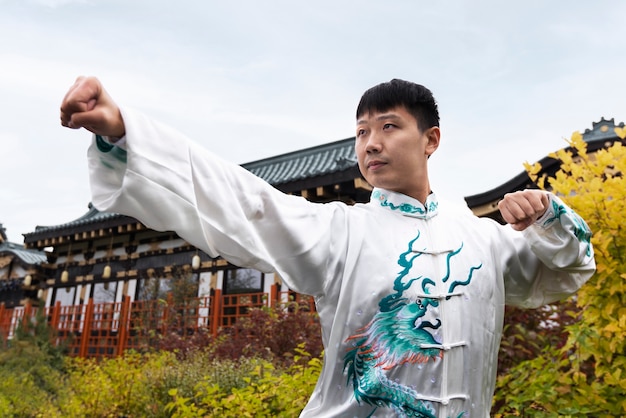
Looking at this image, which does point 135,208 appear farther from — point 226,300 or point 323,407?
point 226,300

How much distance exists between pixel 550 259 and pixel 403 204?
0.51m

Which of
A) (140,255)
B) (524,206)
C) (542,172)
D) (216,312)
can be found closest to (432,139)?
(524,206)

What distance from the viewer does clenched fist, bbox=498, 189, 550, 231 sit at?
1.65 meters

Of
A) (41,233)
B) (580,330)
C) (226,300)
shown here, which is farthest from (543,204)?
(41,233)

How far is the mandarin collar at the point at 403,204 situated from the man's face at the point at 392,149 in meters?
0.03

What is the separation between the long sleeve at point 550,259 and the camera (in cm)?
170

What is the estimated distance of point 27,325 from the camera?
1225 cm

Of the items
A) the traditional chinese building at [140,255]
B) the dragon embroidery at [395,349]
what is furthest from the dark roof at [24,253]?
the dragon embroidery at [395,349]

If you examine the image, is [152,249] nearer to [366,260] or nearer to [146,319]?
[146,319]

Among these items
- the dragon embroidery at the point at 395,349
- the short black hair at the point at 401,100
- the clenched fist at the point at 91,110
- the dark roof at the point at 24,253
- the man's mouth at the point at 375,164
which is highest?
the dark roof at the point at 24,253

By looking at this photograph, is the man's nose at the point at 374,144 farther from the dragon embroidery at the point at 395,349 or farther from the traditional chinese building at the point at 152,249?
the traditional chinese building at the point at 152,249

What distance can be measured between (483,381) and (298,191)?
331 inches

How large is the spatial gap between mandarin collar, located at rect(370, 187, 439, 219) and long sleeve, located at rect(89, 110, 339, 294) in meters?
0.28

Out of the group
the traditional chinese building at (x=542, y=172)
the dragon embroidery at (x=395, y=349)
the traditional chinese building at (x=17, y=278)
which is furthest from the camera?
the traditional chinese building at (x=17, y=278)
